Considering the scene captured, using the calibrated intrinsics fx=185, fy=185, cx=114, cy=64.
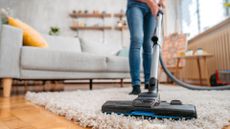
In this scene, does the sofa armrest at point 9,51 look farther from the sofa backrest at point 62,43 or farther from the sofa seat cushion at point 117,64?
the sofa backrest at point 62,43

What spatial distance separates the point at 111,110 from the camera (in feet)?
1.95

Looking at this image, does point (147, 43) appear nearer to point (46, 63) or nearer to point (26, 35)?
point (46, 63)

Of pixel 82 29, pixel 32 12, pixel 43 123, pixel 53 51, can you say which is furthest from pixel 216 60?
pixel 32 12

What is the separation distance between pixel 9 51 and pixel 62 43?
4.11ft

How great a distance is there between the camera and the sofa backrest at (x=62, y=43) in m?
2.52

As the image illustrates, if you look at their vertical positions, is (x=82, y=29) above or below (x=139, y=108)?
above

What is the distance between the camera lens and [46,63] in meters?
1.58

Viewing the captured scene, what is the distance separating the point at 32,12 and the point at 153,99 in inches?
→ 177

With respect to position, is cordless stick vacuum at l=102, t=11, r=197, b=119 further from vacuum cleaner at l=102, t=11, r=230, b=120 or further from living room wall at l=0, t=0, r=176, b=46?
living room wall at l=0, t=0, r=176, b=46

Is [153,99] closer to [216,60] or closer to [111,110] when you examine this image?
[111,110]

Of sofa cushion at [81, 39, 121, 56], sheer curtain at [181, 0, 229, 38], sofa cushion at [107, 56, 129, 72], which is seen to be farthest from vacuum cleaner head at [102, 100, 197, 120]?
sheer curtain at [181, 0, 229, 38]

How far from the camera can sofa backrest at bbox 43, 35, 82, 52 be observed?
2521mm

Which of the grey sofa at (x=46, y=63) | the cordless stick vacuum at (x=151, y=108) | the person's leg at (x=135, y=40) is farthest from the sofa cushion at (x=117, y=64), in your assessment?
the cordless stick vacuum at (x=151, y=108)

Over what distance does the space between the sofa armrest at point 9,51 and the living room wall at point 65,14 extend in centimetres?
305
